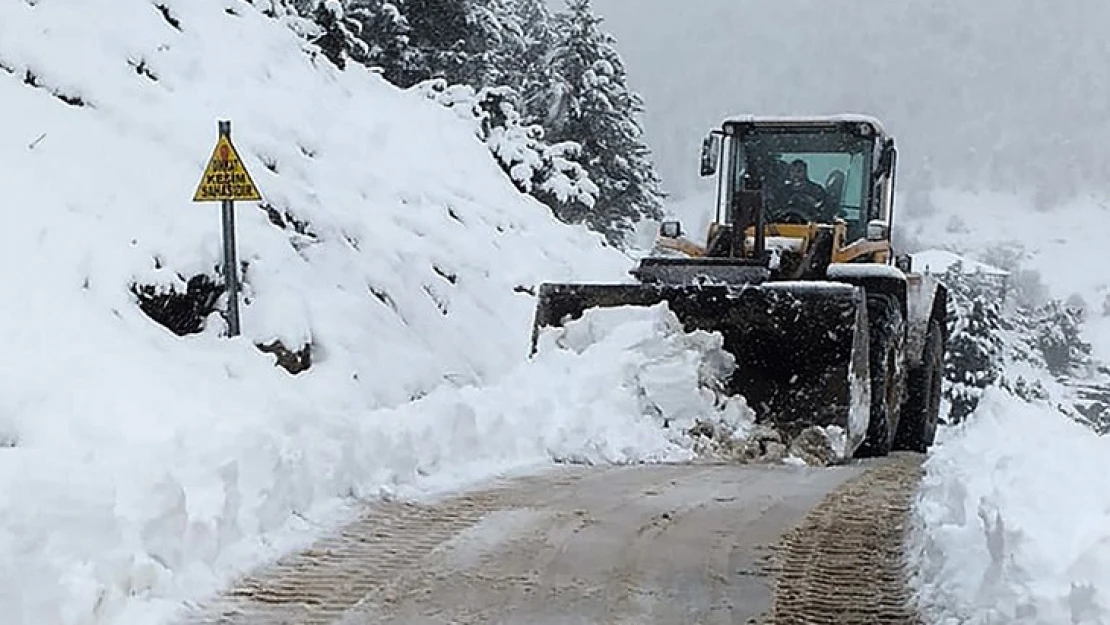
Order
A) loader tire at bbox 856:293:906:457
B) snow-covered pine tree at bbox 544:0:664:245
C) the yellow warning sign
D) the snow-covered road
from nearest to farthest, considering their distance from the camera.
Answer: the snow-covered road
the yellow warning sign
loader tire at bbox 856:293:906:457
snow-covered pine tree at bbox 544:0:664:245

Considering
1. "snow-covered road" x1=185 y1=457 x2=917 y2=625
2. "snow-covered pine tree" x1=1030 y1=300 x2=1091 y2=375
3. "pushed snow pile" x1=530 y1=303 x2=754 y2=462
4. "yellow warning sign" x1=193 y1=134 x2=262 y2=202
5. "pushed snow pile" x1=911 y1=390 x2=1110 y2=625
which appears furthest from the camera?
"snow-covered pine tree" x1=1030 y1=300 x2=1091 y2=375

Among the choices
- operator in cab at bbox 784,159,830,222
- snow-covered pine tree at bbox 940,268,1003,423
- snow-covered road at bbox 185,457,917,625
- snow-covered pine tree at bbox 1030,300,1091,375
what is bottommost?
snow-covered pine tree at bbox 1030,300,1091,375

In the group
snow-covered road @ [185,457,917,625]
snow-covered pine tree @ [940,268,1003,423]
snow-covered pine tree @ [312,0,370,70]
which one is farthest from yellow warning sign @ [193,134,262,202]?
snow-covered pine tree @ [940,268,1003,423]

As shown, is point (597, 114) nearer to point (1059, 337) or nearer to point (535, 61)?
point (535, 61)

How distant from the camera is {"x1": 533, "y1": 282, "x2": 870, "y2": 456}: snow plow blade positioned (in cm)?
960

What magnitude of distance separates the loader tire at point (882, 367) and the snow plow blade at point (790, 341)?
0.32 m

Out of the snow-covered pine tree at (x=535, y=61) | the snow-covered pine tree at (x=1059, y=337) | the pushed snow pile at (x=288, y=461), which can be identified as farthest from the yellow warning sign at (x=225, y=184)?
the snow-covered pine tree at (x=1059, y=337)

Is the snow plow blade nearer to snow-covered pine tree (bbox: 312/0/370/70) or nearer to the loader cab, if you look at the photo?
the loader cab

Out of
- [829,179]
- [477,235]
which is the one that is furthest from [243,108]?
[829,179]

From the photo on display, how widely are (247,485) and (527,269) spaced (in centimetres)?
1022

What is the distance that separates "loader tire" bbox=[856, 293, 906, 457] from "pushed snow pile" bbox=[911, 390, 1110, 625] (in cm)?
338

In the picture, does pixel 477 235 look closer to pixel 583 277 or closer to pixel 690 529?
pixel 583 277

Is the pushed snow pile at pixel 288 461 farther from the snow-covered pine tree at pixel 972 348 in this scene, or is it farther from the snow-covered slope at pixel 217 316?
the snow-covered pine tree at pixel 972 348

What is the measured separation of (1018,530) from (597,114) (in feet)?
94.7
